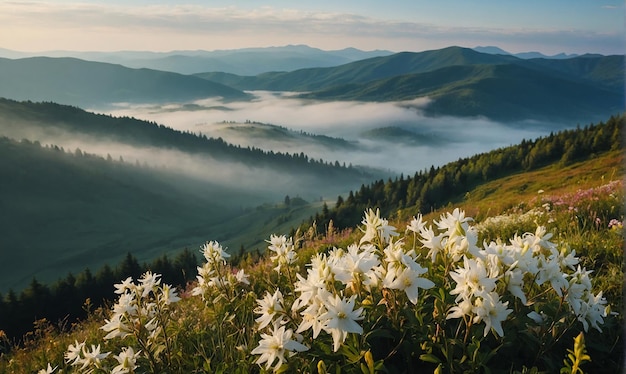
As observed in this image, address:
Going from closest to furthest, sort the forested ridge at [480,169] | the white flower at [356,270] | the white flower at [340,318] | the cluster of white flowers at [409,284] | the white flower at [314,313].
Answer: the white flower at [340,318] < the cluster of white flowers at [409,284] < the white flower at [314,313] < the white flower at [356,270] < the forested ridge at [480,169]

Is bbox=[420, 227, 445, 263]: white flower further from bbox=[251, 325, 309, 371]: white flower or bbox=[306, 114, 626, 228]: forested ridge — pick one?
bbox=[306, 114, 626, 228]: forested ridge

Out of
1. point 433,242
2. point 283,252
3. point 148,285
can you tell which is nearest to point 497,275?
point 433,242

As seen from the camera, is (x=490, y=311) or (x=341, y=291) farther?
(x=341, y=291)

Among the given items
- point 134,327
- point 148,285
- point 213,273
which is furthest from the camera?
point 213,273

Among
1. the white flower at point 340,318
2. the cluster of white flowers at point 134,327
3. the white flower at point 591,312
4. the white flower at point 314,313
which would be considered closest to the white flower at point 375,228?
the white flower at point 314,313

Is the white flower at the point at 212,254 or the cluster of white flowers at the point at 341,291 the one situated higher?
the cluster of white flowers at the point at 341,291

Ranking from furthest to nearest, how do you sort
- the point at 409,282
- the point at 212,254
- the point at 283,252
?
the point at 212,254
the point at 283,252
the point at 409,282

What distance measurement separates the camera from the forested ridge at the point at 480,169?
104m

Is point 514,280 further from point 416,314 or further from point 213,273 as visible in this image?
point 213,273

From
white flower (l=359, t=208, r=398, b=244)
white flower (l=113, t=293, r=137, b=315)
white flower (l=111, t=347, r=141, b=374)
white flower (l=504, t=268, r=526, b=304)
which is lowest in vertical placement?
white flower (l=111, t=347, r=141, b=374)

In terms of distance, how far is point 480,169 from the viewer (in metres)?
122

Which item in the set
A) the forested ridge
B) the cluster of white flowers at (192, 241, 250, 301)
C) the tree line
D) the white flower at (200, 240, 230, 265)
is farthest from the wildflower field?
the forested ridge

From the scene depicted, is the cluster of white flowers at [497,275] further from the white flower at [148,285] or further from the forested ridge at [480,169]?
the forested ridge at [480,169]

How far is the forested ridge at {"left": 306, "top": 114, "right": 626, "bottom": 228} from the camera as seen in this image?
10382 centimetres
